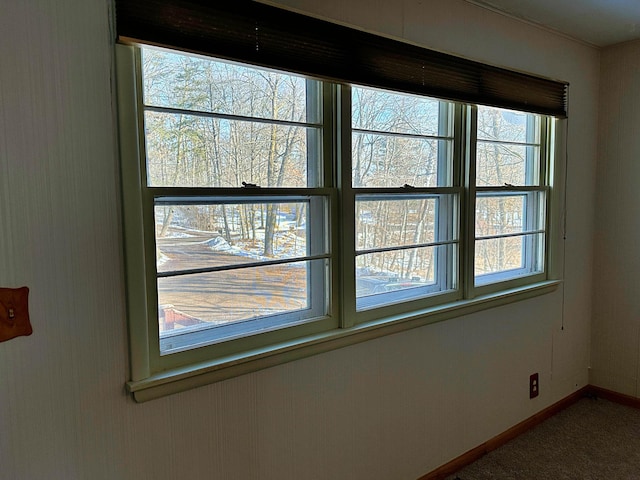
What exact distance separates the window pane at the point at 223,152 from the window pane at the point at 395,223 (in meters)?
0.35

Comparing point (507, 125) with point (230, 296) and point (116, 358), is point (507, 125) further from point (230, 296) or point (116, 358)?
point (116, 358)

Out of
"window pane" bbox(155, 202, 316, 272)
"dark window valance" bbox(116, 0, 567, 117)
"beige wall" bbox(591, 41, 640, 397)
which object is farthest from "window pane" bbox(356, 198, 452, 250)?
"beige wall" bbox(591, 41, 640, 397)

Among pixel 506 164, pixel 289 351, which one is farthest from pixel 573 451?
pixel 289 351

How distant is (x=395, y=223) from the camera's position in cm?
208

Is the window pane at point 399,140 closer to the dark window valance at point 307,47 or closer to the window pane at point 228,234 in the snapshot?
the dark window valance at point 307,47

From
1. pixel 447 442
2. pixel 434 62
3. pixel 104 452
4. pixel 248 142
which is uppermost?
pixel 434 62

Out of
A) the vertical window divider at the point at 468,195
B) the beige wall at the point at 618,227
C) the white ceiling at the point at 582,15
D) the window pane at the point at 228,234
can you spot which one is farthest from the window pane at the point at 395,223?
the beige wall at the point at 618,227

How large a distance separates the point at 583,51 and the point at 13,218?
10.1 ft

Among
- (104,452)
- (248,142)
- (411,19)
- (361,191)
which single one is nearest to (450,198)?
(361,191)

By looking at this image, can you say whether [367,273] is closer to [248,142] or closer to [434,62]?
[248,142]

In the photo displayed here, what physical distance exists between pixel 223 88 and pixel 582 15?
6.41ft

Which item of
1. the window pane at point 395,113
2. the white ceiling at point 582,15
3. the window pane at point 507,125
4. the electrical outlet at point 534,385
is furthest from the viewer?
the electrical outlet at point 534,385

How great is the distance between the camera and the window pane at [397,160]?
192 cm

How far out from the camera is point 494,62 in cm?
232
